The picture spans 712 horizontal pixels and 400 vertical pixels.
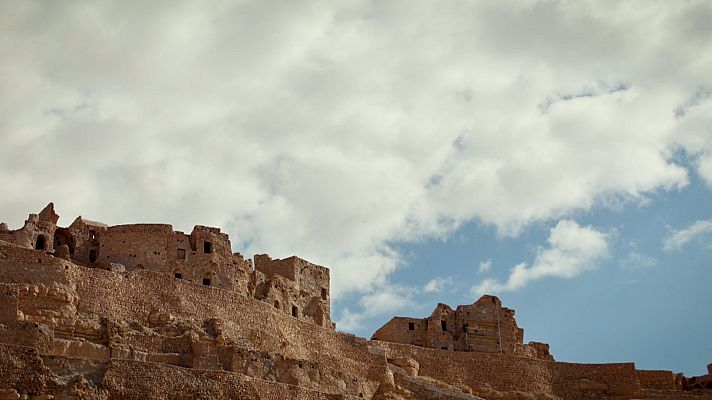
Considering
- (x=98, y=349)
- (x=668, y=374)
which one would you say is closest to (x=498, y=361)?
(x=668, y=374)

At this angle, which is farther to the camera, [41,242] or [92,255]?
[92,255]

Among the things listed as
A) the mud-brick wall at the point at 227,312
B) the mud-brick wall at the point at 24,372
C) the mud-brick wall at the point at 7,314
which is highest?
the mud-brick wall at the point at 227,312

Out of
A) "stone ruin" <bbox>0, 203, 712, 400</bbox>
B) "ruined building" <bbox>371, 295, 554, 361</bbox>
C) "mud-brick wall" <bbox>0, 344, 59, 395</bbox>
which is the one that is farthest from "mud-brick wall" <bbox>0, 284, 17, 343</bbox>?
"ruined building" <bbox>371, 295, 554, 361</bbox>

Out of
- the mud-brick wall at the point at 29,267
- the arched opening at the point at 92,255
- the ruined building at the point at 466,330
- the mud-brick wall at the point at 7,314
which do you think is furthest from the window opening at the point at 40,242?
the ruined building at the point at 466,330

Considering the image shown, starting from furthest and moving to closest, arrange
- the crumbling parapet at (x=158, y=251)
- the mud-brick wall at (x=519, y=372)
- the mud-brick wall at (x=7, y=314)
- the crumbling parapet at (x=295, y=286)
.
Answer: the mud-brick wall at (x=519, y=372), the crumbling parapet at (x=295, y=286), the crumbling parapet at (x=158, y=251), the mud-brick wall at (x=7, y=314)

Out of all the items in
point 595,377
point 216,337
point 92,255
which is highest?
point 92,255

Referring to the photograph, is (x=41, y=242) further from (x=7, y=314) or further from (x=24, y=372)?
(x=24, y=372)

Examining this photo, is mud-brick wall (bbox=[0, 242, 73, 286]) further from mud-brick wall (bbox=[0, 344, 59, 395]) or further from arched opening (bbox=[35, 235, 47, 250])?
mud-brick wall (bbox=[0, 344, 59, 395])

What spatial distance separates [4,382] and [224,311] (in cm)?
1500

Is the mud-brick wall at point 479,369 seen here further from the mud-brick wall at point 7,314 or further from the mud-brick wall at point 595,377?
the mud-brick wall at point 7,314

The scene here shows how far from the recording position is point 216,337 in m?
43.3

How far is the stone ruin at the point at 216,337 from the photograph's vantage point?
35.6m

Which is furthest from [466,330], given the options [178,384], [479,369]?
[178,384]

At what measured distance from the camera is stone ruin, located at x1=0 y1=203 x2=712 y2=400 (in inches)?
1403
